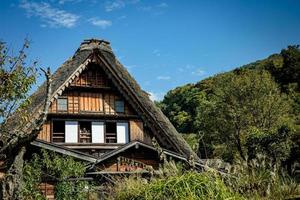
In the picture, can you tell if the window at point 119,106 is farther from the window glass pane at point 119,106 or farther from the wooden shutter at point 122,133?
the wooden shutter at point 122,133

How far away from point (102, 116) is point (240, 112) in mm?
19261

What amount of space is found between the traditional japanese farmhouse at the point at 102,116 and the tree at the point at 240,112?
1669cm

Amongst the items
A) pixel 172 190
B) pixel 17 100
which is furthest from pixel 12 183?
pixel 172 190

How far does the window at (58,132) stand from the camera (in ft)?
64.3

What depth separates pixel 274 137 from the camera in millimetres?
28250

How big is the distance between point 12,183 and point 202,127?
30248 mm

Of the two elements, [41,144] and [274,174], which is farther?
[41,144]

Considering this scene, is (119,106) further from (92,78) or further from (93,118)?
(92,78)

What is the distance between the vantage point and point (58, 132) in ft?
66.5

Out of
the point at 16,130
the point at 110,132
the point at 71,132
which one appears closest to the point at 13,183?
the point at 16,130

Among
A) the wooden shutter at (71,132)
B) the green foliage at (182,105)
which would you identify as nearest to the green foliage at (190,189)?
the wooden shutter at (71,132)

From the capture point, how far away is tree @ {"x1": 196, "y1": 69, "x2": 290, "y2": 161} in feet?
120

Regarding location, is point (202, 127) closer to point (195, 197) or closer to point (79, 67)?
point (79, 67)

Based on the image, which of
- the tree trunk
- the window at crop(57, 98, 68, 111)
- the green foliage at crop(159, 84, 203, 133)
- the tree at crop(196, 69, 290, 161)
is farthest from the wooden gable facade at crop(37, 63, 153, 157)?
→ the green foliage at crop(159, 84, 203, 133)
